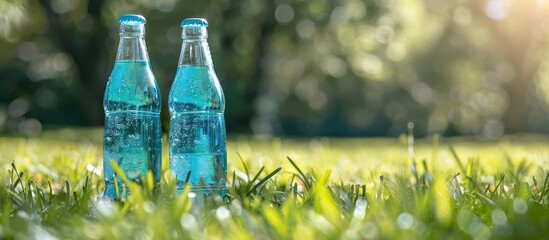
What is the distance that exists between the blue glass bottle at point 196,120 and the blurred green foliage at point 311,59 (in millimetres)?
12102

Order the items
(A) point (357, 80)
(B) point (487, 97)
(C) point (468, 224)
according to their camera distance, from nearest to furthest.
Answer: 1. (C) point (468, 224)
2. (A) point (357, 80)
3. (B) point (487, 97)

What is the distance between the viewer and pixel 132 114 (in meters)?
2.28

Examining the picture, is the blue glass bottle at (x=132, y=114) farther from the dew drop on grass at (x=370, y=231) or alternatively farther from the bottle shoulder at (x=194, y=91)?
the dew drop on grass at (x=370, y=231)

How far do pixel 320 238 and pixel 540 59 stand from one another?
81.6ft

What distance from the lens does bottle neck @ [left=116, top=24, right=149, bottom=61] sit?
2.30m

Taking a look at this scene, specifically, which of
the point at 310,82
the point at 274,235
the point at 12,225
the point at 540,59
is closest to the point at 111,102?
the point at 12,225

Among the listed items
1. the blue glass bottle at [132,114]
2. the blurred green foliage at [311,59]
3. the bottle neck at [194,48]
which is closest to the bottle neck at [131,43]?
the blue glass bottle at [132,114]

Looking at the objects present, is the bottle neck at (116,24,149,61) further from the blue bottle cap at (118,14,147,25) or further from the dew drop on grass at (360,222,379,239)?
the dew drop on grass at (360,222,379,239)

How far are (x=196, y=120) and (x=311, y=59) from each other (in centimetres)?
1868

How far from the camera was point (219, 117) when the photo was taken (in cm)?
232

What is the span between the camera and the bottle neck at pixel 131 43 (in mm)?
2299

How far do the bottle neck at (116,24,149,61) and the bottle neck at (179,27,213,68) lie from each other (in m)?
0.13

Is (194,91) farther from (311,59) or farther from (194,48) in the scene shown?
(311,59)

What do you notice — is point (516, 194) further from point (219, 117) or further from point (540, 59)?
→ point (540, 59)
